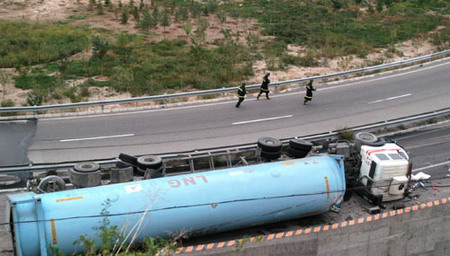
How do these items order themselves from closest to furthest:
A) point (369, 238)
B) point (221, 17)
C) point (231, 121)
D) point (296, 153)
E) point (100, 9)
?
point (369, 238) < point (296, 153) < point (231, 121) < point (221, 17) < point (100, 9)

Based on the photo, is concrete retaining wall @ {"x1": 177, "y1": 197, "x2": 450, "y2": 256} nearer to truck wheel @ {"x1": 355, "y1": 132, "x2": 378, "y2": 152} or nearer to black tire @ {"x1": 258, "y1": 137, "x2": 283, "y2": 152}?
truck wheel @ {"x1": 355, "y1": 132, "x2": 378, "y2": 152}

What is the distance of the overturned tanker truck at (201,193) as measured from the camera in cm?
1109

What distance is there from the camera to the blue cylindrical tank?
11000 mm

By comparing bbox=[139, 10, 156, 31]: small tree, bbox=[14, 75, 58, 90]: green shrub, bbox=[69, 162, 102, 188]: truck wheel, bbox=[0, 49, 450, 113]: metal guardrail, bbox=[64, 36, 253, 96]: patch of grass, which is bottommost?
bbox=[14, 75, 58, 90]: green shrub

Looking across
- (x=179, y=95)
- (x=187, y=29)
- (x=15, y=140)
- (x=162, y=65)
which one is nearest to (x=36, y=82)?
(x=162, y=65)

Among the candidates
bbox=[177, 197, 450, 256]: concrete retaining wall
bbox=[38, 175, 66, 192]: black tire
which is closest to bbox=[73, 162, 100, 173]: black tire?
bbox=[38, 175, 66, 192]: black tire

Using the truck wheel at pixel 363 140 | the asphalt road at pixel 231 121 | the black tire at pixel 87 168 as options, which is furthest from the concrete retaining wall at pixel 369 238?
the asphalt road at pixel 231 121

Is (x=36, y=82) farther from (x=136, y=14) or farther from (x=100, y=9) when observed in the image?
(x=100, y=9)

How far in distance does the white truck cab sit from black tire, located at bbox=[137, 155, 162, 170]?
5646 millimetres

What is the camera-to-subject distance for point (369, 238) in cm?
1473

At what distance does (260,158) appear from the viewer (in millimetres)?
15250

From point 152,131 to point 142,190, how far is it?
303 inches

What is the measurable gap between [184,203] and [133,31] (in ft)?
74.8

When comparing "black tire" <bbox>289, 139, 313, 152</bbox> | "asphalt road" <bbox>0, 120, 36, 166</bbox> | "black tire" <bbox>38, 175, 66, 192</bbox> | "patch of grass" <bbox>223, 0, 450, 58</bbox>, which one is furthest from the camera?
"patch of grass" <bbox>223, 0, 450, 58</bbox>
